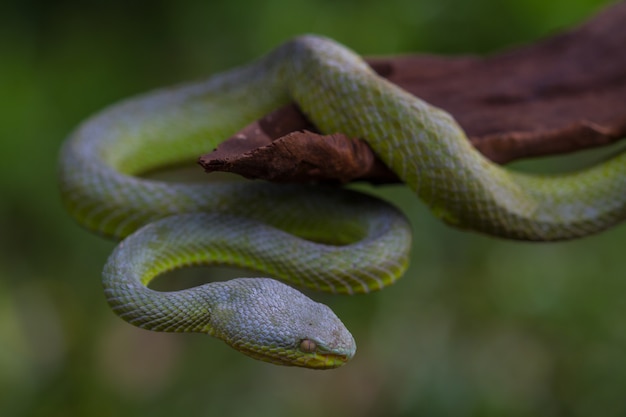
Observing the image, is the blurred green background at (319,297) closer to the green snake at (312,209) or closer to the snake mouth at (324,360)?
the green snake at (312,209)

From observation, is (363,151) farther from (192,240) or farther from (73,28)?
(73,28)

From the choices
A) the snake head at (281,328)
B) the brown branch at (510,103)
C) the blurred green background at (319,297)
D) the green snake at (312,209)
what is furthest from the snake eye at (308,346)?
the blurred green background at (319,297)

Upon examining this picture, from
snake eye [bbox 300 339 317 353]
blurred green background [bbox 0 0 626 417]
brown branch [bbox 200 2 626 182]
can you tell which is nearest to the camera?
snake eye [bbox 300 339 317 353]

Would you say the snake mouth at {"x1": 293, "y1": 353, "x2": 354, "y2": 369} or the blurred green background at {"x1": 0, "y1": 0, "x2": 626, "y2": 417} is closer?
the snake mouth at {"x1": 293, "y1": 353, "x2": 354, "y2": 369}

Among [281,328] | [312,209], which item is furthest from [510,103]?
[281,328]

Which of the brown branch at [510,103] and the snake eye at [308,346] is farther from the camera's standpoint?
the brown branch at [510,103]

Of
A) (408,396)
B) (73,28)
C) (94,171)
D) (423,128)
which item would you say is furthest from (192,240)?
(73,28)

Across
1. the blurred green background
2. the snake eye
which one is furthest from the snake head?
the blurred green background

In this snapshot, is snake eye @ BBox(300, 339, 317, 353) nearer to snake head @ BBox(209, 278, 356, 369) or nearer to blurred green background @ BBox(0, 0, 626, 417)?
snake head @ BBox(209, 278, 356, 369)

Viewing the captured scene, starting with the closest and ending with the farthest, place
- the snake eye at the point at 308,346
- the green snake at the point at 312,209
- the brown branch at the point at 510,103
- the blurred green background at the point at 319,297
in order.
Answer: the snake eye at the point at 308,346
the green snake at the point at 312,209
the brown branch at the point at 510,103
the blurred green background at the point at 319,297
